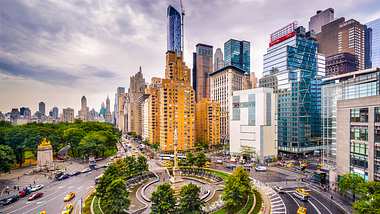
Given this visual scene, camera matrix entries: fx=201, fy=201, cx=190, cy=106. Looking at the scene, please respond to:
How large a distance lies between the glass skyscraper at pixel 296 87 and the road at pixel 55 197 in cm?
7069

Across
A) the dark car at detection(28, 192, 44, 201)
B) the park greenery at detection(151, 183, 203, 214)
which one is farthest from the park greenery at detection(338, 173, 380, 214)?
the dark car at detection(28, 192, 44, 201)

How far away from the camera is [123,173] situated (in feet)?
151

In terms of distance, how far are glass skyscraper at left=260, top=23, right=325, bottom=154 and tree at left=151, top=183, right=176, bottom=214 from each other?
6529 centimetres

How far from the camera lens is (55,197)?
38562mm

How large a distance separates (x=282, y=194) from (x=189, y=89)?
58930 mm

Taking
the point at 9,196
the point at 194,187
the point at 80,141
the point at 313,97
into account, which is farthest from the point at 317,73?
the point at 9,196

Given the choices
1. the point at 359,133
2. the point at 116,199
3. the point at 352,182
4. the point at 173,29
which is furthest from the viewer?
the point at 173,29

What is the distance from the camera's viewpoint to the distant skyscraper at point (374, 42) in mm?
153550

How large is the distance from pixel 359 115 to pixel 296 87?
4253 centimetres

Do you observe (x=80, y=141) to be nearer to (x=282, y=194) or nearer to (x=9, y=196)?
(x=9, y=196)

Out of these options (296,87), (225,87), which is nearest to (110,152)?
(225,87)

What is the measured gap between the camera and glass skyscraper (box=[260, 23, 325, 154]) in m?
77.5

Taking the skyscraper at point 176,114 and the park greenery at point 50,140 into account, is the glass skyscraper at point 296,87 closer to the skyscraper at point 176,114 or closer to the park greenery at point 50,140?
the skyscraper at point 176,114

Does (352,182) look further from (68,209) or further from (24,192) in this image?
(24,192)
